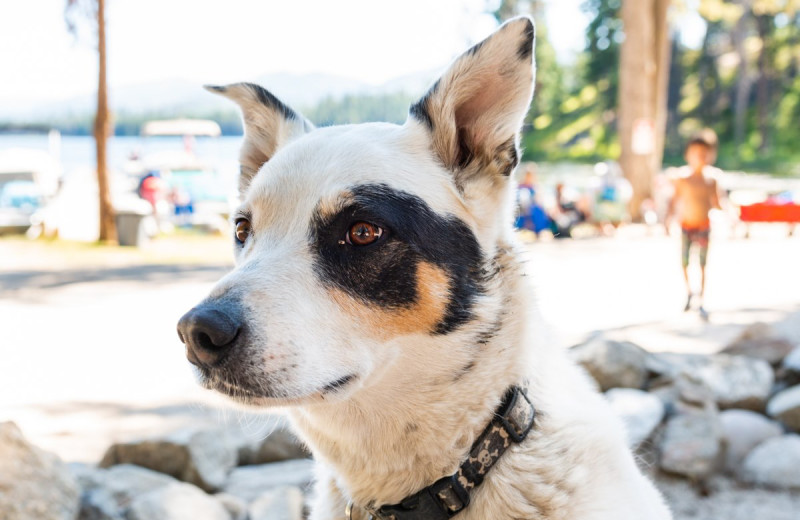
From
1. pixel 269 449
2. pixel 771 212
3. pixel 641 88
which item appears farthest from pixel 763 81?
pixel 269 449

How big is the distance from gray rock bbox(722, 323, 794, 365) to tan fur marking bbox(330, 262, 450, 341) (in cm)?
499

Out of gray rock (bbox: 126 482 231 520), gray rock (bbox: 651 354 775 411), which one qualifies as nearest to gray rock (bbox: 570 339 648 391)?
gray rock (bbox: 651 354 775 411)

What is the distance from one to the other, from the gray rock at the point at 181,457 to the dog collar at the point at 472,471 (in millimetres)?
2518

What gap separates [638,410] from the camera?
199 inches

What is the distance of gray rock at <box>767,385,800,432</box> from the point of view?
5.26 metres

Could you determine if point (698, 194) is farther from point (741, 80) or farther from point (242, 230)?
point (741, 80)

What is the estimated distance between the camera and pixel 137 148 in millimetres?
39688

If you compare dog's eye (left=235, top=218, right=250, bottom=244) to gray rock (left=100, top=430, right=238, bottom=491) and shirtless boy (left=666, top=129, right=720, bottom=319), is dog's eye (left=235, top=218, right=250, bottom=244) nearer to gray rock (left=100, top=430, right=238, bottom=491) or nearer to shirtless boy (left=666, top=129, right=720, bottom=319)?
gray rock (left=100, top=430, right=238, bottom=491)

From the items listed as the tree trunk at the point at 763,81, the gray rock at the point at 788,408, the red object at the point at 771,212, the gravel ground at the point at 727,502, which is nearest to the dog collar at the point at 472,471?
the gravel ground at the point at 727,502

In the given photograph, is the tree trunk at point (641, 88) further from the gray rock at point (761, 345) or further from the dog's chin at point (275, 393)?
the dog's chin at point (275, 393)

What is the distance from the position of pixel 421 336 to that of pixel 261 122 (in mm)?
1158

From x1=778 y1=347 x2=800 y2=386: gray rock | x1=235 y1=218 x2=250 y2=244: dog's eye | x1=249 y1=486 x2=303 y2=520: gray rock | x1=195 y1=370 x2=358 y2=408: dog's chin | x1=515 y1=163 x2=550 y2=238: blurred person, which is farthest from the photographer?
x1=515 y1=163 x2=550 y2=238: blurred person

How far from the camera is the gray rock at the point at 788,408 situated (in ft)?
17.3

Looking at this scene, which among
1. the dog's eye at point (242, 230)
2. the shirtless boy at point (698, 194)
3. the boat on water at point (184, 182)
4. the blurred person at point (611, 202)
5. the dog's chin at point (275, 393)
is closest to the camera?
the dog's chin at point (275, 393)
